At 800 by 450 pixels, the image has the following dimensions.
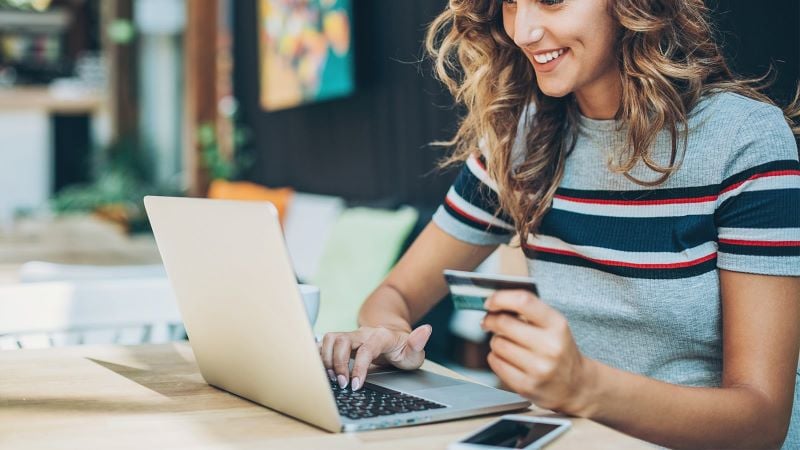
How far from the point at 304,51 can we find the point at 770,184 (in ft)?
12.6

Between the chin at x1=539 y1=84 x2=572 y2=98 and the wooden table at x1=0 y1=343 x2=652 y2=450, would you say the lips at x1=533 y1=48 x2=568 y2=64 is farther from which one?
the wooden table at x1=0 y1=343 x2=652 y2=450

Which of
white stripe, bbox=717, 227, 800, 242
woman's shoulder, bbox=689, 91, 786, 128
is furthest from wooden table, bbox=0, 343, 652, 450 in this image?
woman's shoulder, bbox=689, 91, 786, 128

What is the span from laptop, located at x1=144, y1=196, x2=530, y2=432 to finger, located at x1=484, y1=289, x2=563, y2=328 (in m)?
0.16

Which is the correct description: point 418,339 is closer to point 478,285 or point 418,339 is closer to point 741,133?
point 478,285

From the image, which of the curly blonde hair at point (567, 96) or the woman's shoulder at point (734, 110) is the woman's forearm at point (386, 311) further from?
the woman's shoulder at point (734, 110)

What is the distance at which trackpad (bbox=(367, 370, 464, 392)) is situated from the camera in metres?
1.13

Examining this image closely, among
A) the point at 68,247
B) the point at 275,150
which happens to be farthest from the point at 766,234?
the point at 275,150

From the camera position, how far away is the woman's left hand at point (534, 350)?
34.5 inches

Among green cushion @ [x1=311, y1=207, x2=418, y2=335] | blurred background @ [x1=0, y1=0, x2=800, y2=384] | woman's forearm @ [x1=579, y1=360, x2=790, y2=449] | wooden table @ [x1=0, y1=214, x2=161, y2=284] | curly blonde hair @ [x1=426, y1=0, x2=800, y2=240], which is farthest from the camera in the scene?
green cushion @ [x1=311, y1=207, x2=418, y2=335]

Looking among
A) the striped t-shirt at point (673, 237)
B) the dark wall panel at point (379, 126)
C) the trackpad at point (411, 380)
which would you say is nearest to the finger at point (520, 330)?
the trackpad at point (411, 380)

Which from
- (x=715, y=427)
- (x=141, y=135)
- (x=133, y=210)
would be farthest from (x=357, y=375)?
(x=141, y=135)

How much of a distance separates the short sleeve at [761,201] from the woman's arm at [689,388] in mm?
25

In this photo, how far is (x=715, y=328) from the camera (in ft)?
4.33

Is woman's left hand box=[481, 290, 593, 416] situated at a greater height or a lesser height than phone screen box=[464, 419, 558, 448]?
greater
